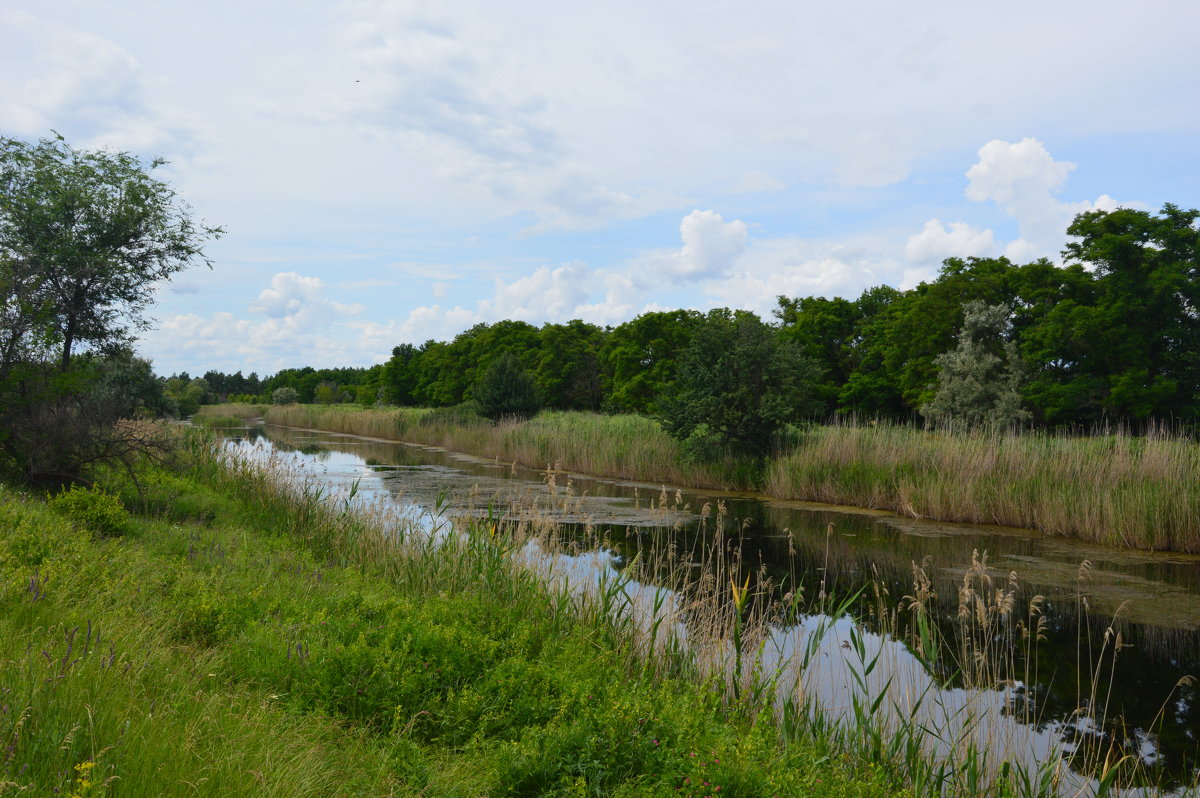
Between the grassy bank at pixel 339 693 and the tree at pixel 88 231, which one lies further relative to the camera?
the tree at pixel 88 231

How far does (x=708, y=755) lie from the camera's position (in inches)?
138

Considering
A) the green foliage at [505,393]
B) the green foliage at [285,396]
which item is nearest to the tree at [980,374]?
the green foliage at [505,393]

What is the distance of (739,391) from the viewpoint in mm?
18125

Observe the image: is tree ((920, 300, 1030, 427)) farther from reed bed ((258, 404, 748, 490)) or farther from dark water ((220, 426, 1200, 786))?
dark water ((220, 426, 1200, 786))

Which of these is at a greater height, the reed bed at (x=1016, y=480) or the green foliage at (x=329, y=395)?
the green foliage at (x=329, y=395)

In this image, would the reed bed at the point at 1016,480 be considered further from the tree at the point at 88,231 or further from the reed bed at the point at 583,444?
the tree at the point at 88,231

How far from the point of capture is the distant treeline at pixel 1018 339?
25125 mm

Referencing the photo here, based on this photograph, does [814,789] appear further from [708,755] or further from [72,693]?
[72,693]

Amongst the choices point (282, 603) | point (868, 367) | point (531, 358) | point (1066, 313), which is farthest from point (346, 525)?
point (531, 358)

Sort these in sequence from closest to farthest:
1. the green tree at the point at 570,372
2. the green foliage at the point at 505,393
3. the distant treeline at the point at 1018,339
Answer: the distant treeline at the point at 1018,339 → the green foliage at the point at 505,393 → the green tree at the point at 570,372

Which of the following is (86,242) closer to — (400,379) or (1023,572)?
(1023,572)

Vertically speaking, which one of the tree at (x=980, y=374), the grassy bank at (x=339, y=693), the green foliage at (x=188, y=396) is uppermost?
the tree at (x=980, y=374)

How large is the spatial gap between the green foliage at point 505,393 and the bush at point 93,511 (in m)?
21.5

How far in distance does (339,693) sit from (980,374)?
27.4 metres
